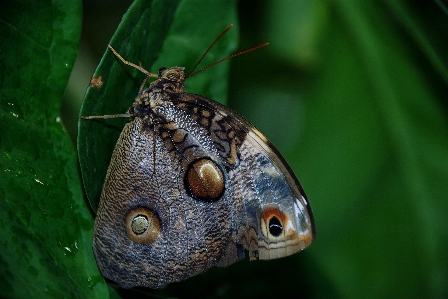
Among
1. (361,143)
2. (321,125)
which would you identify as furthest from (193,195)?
(361,143)

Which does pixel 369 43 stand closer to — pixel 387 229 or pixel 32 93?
pixel 387 229

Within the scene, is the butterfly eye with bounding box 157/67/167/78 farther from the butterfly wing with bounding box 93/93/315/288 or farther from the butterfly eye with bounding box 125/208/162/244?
the butterfly eye with bounding box 125/208/162/244

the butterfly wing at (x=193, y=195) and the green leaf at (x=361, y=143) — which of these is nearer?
the butterfly wing at (x=193, y=195)

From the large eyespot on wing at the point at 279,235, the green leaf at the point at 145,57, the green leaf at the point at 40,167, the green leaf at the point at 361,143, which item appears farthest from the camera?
the green leaf at the point at 361,143

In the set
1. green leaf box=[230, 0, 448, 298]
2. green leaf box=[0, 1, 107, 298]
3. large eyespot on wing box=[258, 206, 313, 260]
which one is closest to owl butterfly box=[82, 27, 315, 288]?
large eyespot on wing box=[258, 206, 313, 260]

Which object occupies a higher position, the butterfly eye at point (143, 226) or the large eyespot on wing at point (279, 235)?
the butterfly eye at point (143, 226)

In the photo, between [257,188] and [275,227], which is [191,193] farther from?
[275,227]

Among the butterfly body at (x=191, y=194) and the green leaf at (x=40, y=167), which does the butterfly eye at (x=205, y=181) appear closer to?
the butterfly body at (x=191, y=194)

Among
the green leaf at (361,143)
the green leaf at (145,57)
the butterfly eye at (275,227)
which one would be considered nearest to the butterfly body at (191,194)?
the butterfly eye at (275,227)
